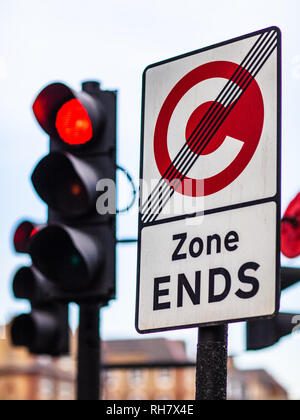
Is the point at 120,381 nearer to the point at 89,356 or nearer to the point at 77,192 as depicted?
the point at 89,356

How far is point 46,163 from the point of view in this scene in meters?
4.39

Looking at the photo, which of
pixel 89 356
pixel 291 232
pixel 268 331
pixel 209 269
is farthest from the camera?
pixel 291 232

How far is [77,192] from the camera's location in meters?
4.36

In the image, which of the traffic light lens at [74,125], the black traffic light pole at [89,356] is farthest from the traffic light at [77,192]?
the black traffic light pole at [89,356]

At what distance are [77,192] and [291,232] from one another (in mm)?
1915

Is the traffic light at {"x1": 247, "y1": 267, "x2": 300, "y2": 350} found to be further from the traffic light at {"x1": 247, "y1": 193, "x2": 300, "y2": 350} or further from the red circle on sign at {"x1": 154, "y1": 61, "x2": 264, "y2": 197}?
the red circle on sign at {"x1": 154, "y1": 61, "x2": 264, "y2": 197}

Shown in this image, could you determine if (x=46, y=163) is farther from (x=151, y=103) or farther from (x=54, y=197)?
(x=151, y=103)

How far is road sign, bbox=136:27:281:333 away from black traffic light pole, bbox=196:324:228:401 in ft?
0.30

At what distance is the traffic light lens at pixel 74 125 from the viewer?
440cm

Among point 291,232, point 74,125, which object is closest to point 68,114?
point 74,125

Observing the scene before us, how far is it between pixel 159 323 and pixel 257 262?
34cm

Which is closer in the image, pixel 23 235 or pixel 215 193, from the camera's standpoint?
pixel 215 193

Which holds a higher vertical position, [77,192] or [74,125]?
[74,125]
